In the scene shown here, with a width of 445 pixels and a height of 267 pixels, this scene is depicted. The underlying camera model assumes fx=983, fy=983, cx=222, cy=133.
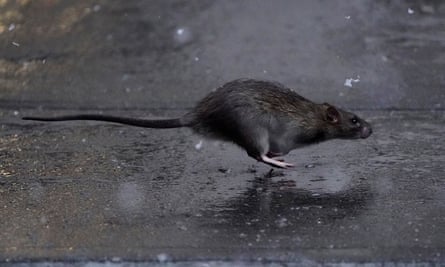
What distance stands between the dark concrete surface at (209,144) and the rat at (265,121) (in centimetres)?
22

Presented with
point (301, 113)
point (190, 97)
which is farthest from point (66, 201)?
point (190, 97)

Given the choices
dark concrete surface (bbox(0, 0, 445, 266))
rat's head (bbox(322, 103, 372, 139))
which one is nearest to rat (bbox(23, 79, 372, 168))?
rat's head (bbox(322, 103, 372, 139))

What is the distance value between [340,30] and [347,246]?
5007mm

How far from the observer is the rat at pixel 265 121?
219 inches

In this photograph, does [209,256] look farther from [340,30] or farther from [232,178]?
[340,30]

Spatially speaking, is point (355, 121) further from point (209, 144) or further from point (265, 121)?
point (209, 144)

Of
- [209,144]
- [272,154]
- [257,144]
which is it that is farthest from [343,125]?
[209,144]

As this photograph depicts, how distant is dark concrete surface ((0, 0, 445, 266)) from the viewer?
459 centimetres

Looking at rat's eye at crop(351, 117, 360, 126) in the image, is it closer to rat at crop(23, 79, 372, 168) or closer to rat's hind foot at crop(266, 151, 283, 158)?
rat at crop(23, 79, 372, 168)

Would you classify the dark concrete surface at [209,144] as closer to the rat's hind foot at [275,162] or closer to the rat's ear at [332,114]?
the rat's hind foot at [275,162]

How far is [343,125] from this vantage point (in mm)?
5844

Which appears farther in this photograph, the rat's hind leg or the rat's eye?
the rat's eye

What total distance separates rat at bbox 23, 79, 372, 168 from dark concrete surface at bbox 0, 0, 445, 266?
0.22 meters

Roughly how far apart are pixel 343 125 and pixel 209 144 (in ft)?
3.55
